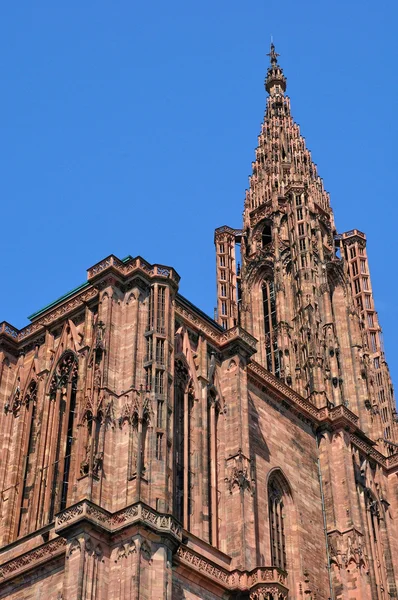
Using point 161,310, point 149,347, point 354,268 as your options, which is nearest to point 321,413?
point 161,310

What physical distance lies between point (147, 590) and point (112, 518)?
92.7 inches

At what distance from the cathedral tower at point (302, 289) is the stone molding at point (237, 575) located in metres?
13.0

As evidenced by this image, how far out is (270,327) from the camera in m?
56.0

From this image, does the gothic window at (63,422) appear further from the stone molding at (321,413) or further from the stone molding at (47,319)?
the stone molding at (321,413)

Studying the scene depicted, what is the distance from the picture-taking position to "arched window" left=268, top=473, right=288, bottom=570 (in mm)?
37562

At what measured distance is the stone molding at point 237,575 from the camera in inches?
1273

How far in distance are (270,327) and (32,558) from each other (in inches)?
1035

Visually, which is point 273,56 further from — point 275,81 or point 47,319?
point 47,319

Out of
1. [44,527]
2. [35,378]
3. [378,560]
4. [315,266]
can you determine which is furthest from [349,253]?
[44,527]

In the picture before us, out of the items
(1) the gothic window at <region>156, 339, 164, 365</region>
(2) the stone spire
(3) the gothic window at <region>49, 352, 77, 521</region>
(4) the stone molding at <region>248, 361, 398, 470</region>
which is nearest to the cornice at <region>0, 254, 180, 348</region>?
(3) the gothic window at <region>49, 352, 77, 521</region>

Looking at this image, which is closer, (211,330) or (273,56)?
(211,330)

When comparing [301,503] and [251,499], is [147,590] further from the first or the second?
[301,503]

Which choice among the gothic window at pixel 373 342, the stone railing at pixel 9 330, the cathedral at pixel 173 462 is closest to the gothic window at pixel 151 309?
the cathedral at pixel 173 462

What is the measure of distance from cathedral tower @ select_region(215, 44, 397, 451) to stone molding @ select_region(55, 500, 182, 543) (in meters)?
16.4
